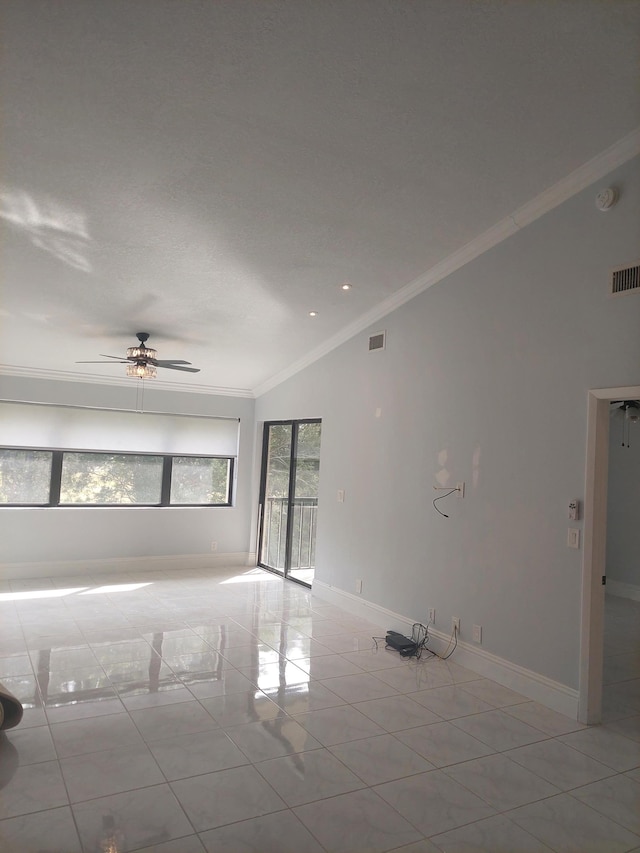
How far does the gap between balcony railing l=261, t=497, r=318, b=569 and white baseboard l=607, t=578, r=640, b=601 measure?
3.72 m

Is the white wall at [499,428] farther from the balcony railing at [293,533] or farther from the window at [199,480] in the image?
the window at [199,480]

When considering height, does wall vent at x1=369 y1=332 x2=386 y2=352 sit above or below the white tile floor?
above

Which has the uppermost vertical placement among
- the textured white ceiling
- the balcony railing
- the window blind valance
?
the textured white ceiling

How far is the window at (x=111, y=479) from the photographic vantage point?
7.00 m

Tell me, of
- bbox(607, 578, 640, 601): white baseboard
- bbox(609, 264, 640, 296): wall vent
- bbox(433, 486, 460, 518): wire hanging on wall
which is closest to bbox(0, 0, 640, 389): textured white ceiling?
bbox(609, 264, 640, 296): wall vent

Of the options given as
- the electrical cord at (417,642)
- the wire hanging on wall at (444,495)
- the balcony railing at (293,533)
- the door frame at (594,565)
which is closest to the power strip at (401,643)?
the electrical cord at (417,642)

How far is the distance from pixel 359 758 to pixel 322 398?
4.25 m

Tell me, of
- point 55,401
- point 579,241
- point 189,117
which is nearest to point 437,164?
point 579,241

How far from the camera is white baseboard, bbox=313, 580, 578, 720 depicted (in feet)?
12.4

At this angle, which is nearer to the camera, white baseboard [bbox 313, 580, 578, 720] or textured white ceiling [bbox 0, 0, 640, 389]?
textured white ceiling [bbox 0, 0, 640, 389]

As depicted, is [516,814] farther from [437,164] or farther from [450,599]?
[437,164]

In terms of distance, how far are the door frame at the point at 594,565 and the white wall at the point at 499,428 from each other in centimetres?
7

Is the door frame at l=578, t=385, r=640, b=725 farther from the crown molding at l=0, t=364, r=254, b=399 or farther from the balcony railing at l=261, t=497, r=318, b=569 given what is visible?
the crown molding at l=0, t=364, r=254, b=399

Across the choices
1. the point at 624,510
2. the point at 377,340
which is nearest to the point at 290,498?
the point at 377,340
